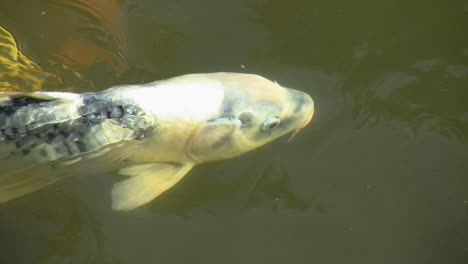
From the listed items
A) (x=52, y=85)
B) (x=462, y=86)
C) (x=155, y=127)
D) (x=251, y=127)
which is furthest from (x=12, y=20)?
(x=462, y=86)

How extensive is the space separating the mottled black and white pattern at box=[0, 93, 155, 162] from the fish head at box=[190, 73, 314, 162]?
40 cm

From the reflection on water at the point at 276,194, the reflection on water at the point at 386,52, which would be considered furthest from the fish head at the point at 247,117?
the reflection on water at the point at 386,52

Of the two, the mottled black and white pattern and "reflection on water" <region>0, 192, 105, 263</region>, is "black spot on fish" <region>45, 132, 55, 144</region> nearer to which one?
the mottled black and white pattern

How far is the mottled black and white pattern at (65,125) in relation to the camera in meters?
2.78

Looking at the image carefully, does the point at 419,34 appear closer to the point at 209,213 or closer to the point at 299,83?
the point at 299,83

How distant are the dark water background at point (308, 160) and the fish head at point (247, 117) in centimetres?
40

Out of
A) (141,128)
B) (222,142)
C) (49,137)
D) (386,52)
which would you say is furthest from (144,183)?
(386,52)

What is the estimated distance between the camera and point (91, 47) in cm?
387

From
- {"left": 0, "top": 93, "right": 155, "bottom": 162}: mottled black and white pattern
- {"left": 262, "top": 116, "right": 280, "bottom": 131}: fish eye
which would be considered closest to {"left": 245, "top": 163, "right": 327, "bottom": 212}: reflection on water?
{"left": 262, "top": 116, "right": 280, "bottom": 131}: fish eye

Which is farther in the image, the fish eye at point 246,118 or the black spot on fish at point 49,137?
the fish eye at point 246,118

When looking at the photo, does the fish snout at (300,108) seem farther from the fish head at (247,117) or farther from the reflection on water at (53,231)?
the reflection on water at (53,231)

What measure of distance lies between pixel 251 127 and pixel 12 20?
2.07 metres

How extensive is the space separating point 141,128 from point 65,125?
0.48m

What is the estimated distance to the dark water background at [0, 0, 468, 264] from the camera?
3566 millimetres
